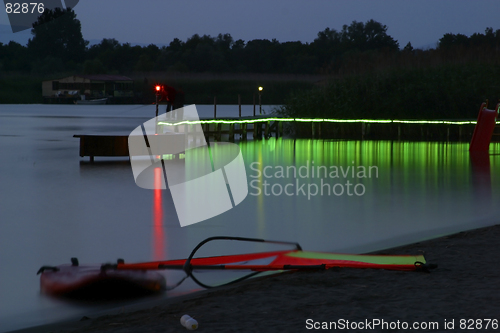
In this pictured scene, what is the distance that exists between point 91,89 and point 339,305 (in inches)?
3520

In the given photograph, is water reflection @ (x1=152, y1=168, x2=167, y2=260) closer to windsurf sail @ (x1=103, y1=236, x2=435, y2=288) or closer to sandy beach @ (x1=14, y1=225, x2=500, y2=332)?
windsurf sail @ (x1=103, y1=236, x2=435, y2=288)

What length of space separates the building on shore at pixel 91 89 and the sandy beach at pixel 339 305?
8454cm

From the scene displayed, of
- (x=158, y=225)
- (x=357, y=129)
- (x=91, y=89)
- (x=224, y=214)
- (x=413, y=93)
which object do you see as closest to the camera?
(x=158, y=225)

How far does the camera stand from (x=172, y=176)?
1381 centimetres

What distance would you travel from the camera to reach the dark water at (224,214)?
673 centimetres

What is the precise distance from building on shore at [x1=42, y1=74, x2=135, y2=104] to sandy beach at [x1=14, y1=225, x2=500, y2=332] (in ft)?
277

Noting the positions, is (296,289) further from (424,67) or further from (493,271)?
(424,67)

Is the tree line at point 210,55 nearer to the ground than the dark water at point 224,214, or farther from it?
farther from it

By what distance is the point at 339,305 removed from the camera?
474cm

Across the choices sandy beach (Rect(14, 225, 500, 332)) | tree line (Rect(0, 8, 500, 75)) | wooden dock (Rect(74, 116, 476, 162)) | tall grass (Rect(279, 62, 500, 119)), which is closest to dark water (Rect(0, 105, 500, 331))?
sandy beach (Rect(14, 225, 500, 332))

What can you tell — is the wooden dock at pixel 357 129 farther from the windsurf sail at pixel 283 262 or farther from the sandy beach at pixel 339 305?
the sandy beach at pixel 339 305

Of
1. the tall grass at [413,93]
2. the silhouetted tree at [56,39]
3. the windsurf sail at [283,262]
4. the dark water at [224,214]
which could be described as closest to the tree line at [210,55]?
the silhouetted tree at [56,39]

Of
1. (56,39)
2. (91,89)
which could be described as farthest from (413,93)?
(56,39)

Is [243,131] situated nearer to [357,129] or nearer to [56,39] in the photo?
[357,129]
